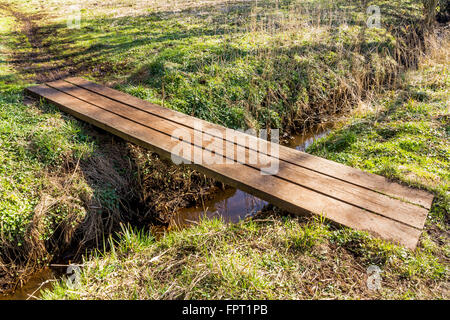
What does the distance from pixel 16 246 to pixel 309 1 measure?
9.84 meters

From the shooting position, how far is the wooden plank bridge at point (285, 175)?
2.63m

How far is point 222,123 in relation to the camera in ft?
16.8

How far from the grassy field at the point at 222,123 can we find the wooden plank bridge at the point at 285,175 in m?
0.16

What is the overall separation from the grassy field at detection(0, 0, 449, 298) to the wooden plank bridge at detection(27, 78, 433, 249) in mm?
159

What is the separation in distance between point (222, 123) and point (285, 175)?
223cm

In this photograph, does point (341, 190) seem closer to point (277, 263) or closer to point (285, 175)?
point (285, 175)

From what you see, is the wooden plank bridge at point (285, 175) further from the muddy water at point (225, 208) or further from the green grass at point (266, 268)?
the muddy water at point (225, 208)

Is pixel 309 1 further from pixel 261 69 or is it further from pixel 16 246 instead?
pixel 16 246

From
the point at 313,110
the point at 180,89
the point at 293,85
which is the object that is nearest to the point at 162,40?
the point at 180,89
